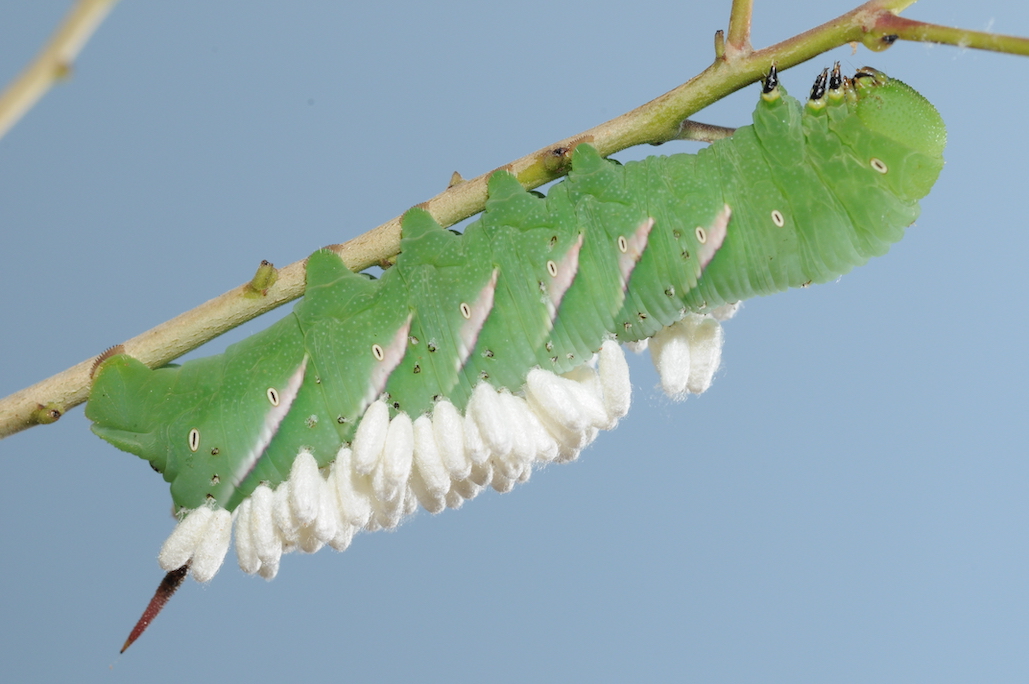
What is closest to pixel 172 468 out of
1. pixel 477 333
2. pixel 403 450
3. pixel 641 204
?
pixel 403 450

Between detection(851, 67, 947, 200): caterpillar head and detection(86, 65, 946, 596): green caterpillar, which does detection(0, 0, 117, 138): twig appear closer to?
detection(86, 65, 946, 596): green caterpillar

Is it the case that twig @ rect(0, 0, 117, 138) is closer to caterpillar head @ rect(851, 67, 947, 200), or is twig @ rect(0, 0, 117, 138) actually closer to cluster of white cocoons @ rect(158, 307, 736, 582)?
cluster of white cocoons @ rect(158, 307, 736, 582)

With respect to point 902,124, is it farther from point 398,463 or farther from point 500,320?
point 398,463

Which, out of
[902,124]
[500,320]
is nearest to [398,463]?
[500,320]

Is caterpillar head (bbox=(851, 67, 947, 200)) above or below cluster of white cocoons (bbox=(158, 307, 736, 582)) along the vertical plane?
above

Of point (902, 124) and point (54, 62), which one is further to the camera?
point (902, 124)

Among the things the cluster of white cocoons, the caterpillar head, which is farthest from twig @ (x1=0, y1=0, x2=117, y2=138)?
the caterpillar head

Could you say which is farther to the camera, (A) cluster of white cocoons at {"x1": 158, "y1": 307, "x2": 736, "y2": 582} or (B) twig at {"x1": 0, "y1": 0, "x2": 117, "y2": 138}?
(A) cluster of white cocoons at {"x1": 158, "y1": 307, "x2": 736, "y2": 582}

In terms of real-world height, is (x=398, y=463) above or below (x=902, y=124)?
below
